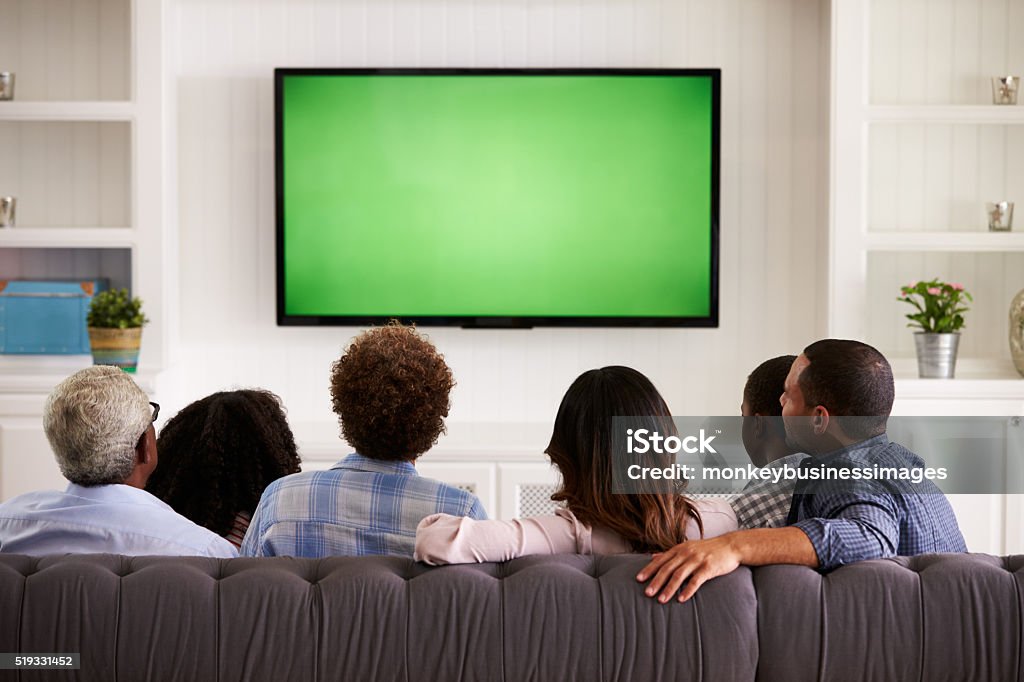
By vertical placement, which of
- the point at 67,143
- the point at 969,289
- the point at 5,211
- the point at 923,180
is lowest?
the point at 969,289

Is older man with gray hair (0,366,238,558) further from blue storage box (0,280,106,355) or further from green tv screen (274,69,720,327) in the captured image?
blue storage box (0,280,106,355)

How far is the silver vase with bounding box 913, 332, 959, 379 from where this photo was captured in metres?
3.52

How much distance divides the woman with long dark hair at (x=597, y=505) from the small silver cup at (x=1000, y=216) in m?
2.70

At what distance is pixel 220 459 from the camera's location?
6.28 feet

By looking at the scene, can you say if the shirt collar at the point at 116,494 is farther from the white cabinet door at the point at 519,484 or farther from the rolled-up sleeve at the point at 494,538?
the white cabinet door at the point at 519,484

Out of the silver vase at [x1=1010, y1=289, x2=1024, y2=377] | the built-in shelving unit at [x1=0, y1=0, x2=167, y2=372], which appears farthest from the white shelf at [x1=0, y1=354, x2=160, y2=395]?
the silver vase at [x1=1010, y1=289, x2=1024, y2=377]

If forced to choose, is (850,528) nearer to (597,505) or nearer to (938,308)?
(597,505)

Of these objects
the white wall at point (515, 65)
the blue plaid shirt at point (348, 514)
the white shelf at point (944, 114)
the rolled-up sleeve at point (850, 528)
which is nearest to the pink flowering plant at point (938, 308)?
the white wall at point (515, 65)

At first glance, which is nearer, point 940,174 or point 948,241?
point 948,241

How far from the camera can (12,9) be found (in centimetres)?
387

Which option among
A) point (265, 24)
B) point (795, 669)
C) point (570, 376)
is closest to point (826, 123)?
point (570, 376)

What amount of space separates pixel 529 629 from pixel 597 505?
224 millimetres

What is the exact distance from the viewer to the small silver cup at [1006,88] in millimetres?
3623

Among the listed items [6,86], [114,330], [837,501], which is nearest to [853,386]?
[837,501]
